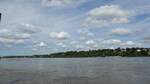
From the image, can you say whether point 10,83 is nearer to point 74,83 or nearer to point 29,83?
point 29,83

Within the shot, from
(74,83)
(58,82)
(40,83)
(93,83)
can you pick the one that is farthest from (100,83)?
(40,83)

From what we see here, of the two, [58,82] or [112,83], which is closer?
[112,83]

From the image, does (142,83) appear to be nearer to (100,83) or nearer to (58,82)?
(100,83)

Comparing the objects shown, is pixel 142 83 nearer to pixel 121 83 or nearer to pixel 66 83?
pixel 121 83

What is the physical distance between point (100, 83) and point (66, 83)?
4551mm

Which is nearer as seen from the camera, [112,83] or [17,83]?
[112,83]

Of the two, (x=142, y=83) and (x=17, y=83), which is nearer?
(x=142, y=83)

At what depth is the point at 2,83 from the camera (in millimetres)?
33281

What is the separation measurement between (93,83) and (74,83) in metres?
2.51

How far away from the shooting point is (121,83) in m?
31.7

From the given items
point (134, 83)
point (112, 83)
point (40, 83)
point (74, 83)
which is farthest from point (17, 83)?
point (134, 83)

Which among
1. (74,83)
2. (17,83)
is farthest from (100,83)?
(17,83)

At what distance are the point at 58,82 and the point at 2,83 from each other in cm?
743

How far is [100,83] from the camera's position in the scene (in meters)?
32.5
